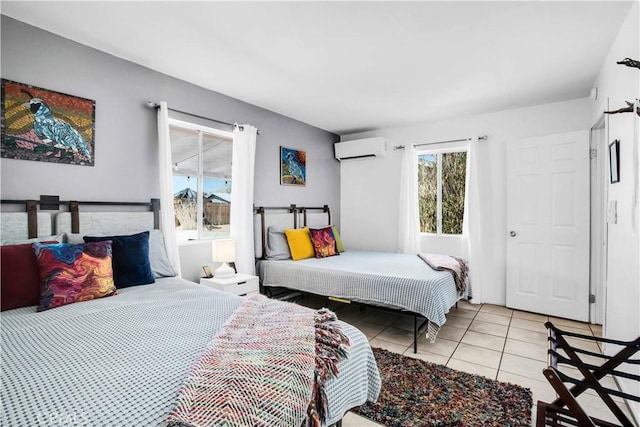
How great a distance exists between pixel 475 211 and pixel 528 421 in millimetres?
2735

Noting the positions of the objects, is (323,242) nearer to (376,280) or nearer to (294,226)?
Answer: (294,226)

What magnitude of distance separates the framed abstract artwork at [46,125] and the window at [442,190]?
4096 mm

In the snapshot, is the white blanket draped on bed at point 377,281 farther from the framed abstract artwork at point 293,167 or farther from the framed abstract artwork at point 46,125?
the framed abstract artwork at point 46,125

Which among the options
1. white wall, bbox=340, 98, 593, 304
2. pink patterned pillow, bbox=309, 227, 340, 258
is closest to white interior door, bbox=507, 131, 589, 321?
white wall, bbox=340, 98, 593, 304

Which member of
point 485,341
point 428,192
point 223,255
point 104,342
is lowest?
point 485,341

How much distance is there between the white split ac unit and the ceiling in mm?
1257

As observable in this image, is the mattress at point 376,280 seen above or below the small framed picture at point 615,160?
below

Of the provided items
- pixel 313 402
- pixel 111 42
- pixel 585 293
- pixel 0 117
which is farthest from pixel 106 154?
pixel 585 293

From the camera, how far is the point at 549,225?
3621 mm

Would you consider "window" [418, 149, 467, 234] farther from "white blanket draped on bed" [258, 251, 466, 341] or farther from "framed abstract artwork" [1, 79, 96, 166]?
"framed abstract artwork" [1, 79, 96, 166]

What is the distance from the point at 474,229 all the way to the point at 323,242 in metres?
2.00

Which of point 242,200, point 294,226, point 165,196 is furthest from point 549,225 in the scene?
point 165,196

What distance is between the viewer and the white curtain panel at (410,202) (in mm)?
4535

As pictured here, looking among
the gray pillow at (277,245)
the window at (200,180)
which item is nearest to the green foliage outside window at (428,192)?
the gray pillow at (277,245)
